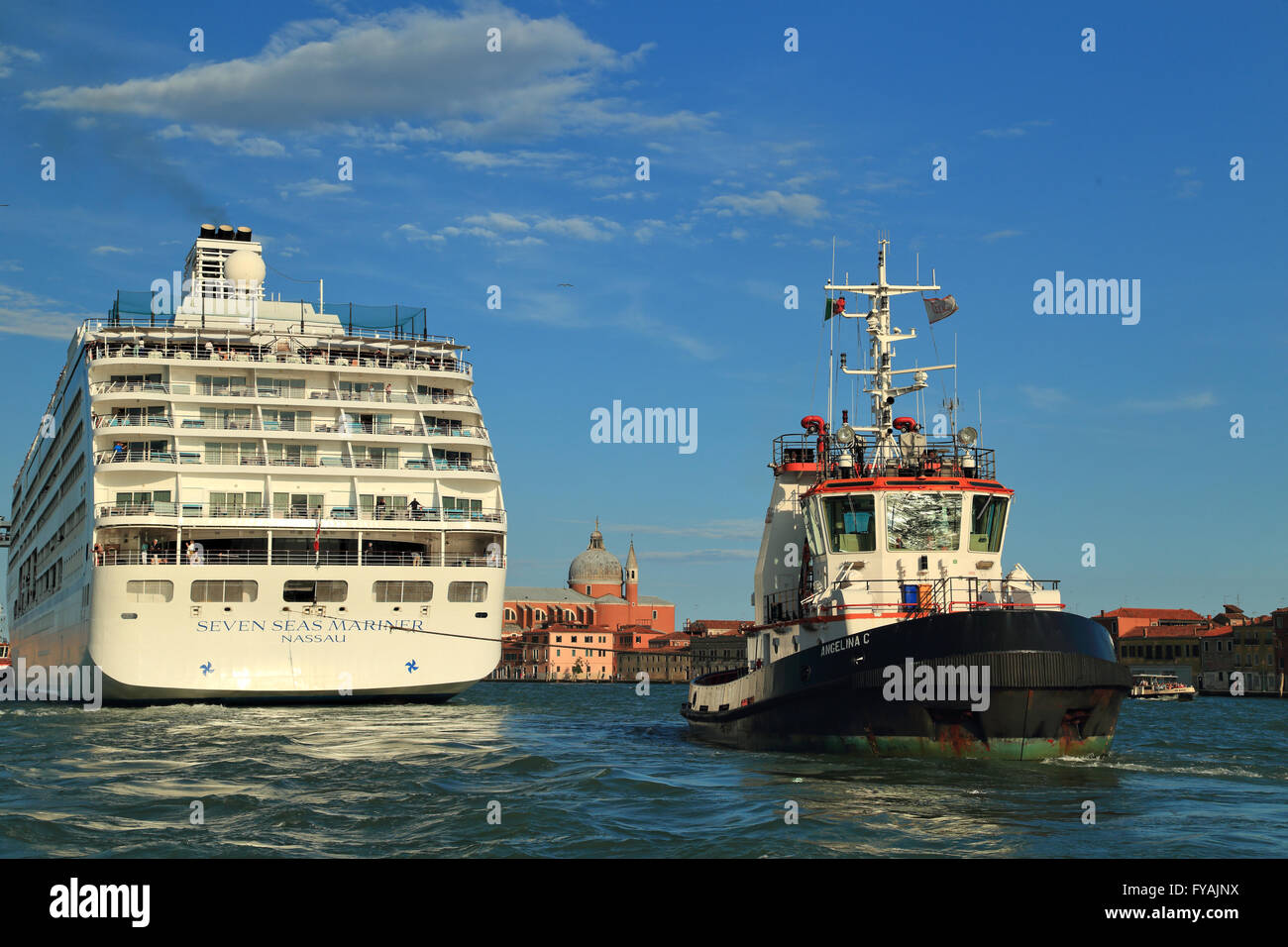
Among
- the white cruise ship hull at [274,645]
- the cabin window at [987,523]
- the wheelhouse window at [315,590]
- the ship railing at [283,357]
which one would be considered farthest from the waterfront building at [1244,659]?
the cabin window at [987,523]

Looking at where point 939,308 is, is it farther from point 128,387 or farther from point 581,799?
point 128,387

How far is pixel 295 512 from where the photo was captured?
4444 centimetres

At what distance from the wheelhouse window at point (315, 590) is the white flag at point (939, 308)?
21.7 m

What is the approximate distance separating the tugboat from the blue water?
83 cm

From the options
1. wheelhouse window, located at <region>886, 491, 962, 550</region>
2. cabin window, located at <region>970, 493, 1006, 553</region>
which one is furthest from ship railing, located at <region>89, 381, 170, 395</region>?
cabin window, located at <region>970, 493, 1006, 553</region>

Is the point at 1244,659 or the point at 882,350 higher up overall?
the point at 882,350

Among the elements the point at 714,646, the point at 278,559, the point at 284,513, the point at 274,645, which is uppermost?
the point at 284,513

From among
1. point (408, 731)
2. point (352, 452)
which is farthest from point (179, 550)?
point (408, 731)

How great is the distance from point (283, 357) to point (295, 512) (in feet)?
25.3

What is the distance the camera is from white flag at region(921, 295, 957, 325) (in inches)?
1312

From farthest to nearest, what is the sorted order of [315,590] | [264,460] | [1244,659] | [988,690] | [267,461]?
[1244,659], [264,460], [267,461], [315,590], [988,690]

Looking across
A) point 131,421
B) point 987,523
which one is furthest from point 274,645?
point 987,523

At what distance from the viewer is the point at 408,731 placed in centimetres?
3531
